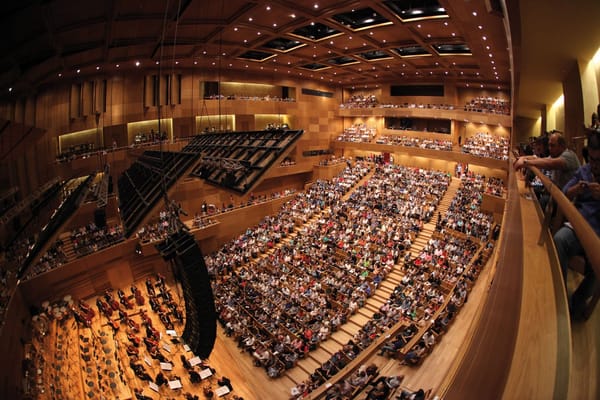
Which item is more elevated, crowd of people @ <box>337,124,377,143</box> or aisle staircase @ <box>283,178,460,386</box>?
crowd of people @ <box>337,124,377,143</box>

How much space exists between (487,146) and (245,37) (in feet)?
42.7

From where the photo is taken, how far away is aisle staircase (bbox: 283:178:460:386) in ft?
27.8

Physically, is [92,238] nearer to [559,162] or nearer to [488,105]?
[559,162]

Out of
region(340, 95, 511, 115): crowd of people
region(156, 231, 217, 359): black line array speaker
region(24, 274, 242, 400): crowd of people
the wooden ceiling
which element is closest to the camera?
region(156, 231, 217, 359): black line array speaker

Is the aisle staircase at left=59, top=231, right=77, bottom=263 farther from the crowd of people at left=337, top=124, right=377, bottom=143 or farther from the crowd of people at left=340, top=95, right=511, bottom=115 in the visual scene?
the crowd of people at left=340, top=95, right=511, bottom=115

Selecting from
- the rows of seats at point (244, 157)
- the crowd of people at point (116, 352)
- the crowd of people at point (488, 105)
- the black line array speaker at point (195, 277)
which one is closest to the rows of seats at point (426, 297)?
the crowd of people at point (116, 352)

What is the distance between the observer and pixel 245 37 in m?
13.3

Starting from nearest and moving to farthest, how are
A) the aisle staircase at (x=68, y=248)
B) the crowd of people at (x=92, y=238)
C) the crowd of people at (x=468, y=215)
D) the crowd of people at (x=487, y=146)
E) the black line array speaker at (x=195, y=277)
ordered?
the black line array speaker at (x=195, y=277)
the aisle staircase at (x=68, y=248)
the crowd of people at (x=92, y=238)
the crowd of people at (x=468, y=215)
the crowd of people at (x=487, y=146)

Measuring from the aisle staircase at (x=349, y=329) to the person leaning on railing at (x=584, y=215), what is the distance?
7.97m

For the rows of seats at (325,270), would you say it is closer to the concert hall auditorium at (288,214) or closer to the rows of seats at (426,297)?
the concert hall auditorium at (288,214)

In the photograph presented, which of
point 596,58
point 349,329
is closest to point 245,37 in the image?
point 349,329

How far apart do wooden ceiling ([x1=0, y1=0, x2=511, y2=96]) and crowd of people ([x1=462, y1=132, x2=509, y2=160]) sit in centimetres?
294

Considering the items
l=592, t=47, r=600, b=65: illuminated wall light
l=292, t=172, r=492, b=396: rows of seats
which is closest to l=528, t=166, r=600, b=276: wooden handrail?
l=592, t=47, r=600, b=65: illuminated wall light

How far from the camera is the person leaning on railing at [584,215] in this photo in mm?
1200
